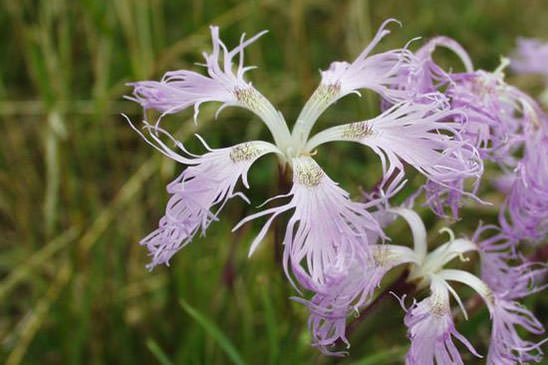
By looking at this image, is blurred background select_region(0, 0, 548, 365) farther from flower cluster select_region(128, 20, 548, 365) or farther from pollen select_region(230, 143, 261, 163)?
pollen select_region(230, 143, 261, 163)

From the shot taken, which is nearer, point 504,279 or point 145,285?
point 504,279

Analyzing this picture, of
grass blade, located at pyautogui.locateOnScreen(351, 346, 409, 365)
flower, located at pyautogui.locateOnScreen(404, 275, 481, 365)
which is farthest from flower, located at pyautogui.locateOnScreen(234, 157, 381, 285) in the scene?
grass blade, located at pyautogui.locateOnScreen(351, 346, 409, 365)

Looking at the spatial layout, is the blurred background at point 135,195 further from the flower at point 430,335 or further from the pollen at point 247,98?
the pollen at point 247,98

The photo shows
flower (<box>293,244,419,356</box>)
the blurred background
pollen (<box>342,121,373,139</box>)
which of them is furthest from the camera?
the blurred background

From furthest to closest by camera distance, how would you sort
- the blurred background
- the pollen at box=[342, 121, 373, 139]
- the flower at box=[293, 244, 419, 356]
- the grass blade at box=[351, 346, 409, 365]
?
the blurred background < the grass blade at box=[351, 346, 409, 365] < the pollen at box=[342, 121, 373, 139] < the flower at box=[293, 244, 419, 356]

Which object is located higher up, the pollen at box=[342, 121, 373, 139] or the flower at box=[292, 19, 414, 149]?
the flower at box=[292, 19, 414, 149]

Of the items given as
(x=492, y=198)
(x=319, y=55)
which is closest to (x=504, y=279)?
(x=492, y=198)

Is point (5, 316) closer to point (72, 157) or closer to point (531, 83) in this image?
point (72, 157)

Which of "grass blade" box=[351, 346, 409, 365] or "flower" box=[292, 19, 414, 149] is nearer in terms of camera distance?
"flower" box=[292, 19, 414, 149]

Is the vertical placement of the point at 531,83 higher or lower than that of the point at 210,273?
higher
